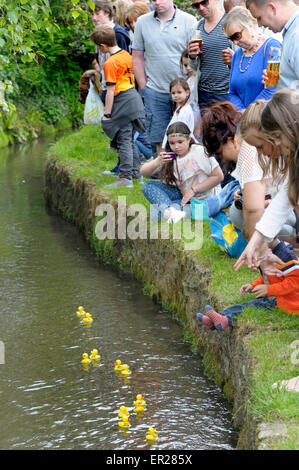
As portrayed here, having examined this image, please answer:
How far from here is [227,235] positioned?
5.71 m

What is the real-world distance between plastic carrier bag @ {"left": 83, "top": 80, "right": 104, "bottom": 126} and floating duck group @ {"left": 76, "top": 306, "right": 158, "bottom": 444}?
13.5 feet

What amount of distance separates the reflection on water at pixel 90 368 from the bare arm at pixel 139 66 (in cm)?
210

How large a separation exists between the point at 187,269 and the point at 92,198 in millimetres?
2942

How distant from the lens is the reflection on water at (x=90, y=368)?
4516 millimetres

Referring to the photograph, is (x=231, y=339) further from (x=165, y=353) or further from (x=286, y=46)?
(x=286, y=46)

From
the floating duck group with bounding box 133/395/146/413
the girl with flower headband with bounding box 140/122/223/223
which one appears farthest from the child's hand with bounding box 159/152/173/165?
the floating duck group with bounding box 133/395/146/413

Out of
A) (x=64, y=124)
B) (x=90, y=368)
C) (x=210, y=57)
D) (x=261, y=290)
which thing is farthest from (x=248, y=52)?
(x=64, y=124)

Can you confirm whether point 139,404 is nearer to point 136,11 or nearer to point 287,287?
point 287,287

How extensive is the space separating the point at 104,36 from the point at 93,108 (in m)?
1.73

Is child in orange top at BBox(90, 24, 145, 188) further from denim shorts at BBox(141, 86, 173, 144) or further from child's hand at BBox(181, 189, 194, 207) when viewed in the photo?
child's hand at BBox(181, 189, 194, 207)

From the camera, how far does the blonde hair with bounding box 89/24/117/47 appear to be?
28.0 ft

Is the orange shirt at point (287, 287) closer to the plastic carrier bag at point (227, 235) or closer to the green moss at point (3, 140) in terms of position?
the plastic carrier bag at point (227, 235)

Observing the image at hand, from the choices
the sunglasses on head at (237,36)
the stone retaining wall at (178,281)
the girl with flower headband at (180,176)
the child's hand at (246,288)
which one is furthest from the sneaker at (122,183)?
the child's hand at (246,288)

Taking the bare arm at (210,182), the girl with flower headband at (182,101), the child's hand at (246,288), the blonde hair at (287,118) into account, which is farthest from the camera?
the girl with flower headband at (182,101)
